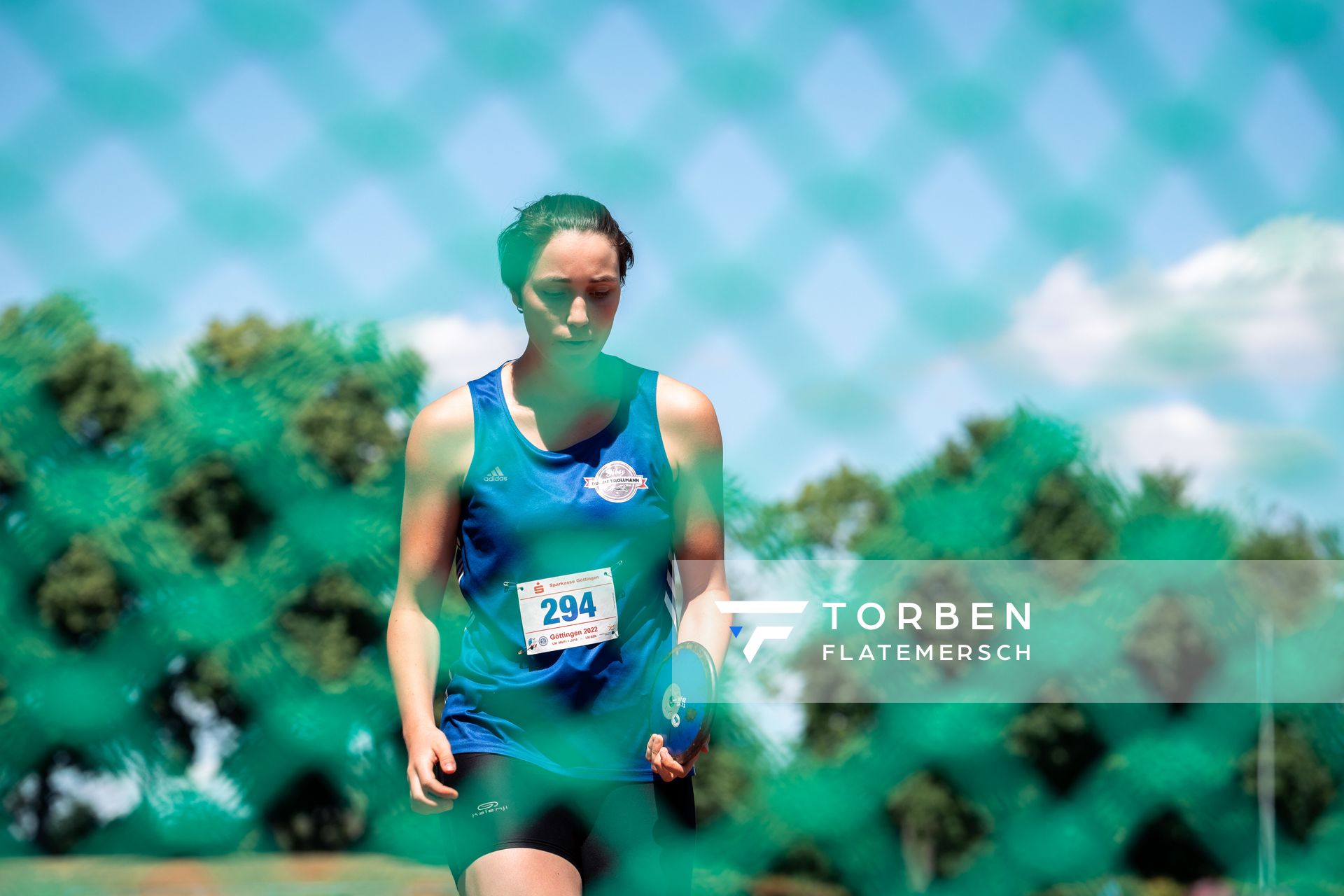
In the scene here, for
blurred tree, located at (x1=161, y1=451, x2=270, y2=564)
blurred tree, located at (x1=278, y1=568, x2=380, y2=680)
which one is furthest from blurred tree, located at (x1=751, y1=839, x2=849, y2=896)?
blurred tree, located at (x1=161, y1=451, x2=270, y2=564)

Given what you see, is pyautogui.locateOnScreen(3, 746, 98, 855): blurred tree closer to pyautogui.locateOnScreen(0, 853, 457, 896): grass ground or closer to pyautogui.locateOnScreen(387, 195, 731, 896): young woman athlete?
pyautogui.locateOnScreen(0, 853, 457, 896): grass ground

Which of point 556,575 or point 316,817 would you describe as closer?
point 556,575

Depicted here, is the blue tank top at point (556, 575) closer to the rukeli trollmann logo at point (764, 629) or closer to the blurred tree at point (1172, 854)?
the rukeli trollmann logo at point (764, 629)

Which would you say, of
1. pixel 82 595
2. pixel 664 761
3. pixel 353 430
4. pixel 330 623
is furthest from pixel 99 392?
pixel 664 761

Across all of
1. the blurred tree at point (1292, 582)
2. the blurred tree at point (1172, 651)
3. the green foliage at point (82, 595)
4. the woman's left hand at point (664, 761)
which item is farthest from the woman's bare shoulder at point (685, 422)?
the blurred tree at point (1172, 651)

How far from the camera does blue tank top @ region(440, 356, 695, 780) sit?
5.08ft

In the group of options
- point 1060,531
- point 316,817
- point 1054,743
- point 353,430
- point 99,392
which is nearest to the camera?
point 99,392

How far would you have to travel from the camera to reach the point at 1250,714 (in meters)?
6.27

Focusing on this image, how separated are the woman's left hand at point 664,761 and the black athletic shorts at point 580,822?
6 centimetres

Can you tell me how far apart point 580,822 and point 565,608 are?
0.91ft

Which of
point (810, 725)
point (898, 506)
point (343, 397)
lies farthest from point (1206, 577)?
point (810, 725)

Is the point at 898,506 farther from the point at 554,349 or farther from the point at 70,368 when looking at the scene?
the point at 554,349

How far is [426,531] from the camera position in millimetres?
1580

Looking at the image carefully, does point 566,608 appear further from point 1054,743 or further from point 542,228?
point 1054,743
